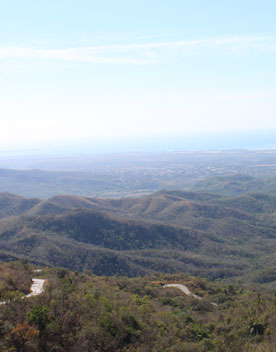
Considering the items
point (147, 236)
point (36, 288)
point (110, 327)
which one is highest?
point (110, 327)

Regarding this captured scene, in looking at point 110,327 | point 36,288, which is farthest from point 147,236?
point 110,327

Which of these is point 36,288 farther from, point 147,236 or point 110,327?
point 147,236

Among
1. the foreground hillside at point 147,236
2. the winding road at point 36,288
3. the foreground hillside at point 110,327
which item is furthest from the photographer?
the foreground hillside at point 147,236

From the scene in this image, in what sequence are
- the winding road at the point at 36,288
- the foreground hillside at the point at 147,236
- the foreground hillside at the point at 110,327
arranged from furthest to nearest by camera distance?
the foreground hillside at the point at 147,236, the winding road at the point at 36,288, the foreground hillside at the point at 110,327

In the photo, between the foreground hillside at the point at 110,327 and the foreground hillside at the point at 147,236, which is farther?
the foreground hillside at the point at 147,236

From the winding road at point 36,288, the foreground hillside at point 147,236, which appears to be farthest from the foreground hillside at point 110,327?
the foreground hillside at point 147,236

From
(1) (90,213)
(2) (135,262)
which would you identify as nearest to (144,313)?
(2) (135,262)

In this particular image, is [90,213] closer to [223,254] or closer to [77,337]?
[223,254]

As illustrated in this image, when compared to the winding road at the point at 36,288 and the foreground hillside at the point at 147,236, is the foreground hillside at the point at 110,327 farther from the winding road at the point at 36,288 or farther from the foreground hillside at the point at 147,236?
the foreground hillside at the point at 147,236
